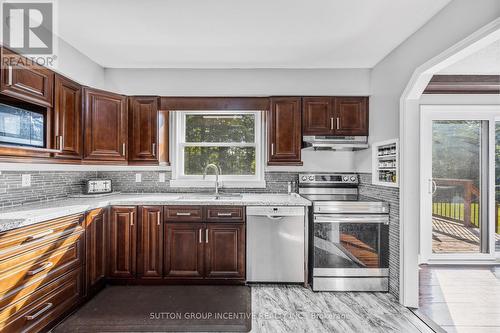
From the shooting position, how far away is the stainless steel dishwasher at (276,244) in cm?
282

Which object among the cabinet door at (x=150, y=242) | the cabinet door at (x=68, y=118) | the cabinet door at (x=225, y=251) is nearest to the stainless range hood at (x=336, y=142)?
the cabinet door at (x=225, y=251)

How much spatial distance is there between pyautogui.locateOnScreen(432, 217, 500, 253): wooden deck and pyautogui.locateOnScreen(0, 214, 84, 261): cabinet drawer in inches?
170

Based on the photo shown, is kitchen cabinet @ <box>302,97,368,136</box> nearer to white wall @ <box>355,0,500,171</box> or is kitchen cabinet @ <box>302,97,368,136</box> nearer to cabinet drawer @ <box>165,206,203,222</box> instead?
white wall @ <box>355,0,500,171</box>

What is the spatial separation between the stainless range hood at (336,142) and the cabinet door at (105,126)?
7.03 ft

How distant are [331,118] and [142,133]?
227 centimetres

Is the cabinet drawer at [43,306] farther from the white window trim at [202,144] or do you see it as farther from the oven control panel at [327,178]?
the oven control panel at [327,178]

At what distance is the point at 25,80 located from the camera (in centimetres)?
208

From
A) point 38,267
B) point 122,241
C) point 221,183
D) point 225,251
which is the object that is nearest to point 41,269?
point 38,267

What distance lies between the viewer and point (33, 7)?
6.97ft

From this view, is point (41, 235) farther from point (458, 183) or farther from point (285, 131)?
point (458, 183)

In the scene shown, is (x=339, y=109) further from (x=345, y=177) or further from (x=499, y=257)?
(x=499, y=257)

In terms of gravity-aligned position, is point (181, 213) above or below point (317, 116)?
below

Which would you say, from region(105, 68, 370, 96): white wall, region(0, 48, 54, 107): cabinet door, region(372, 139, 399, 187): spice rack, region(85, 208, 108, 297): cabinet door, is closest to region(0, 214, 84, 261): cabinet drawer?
region(85, 208, 108, 297): cabinet door

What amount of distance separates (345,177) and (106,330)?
9.59ft
